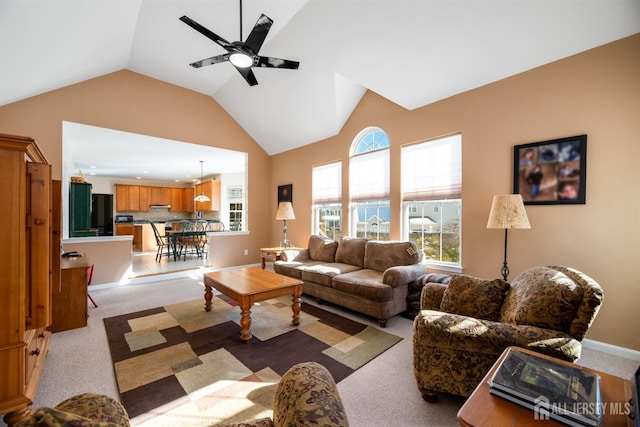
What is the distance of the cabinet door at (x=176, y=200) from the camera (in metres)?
10.4

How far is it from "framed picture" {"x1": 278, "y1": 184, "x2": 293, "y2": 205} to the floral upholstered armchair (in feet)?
15.0

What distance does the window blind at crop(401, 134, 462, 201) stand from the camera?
3508 mm

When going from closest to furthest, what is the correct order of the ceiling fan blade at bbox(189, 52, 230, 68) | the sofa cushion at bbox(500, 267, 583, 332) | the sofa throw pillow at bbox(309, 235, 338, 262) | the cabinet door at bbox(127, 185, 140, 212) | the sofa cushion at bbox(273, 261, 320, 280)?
1. the sofa cushion at bbox(500, 267, 583, 332)
2. the ceiling fan blade at bbox(189, 52, 230, 68)
3. the sofa cushion at bbox(273, 261, 320, 280)
4. the sofa throw pillow at bbox(309, 235, 338, 262)
5. the cabinet door at bbox(127, 185, 140, 212)

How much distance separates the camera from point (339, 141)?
500cm

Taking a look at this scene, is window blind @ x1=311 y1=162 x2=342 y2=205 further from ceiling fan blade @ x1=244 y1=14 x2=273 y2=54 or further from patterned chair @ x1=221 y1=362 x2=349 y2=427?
patterned chair @ x1=221 y1=362 x2=349 y2=427

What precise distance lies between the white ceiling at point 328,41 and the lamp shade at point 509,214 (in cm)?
148

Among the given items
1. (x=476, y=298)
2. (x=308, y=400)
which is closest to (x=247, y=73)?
(x=476, y=298)

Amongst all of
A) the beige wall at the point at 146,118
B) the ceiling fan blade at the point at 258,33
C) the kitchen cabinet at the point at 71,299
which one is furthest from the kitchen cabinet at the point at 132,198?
the ceiling fan blade at the point at 258,33

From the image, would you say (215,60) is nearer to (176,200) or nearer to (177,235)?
(177,235)

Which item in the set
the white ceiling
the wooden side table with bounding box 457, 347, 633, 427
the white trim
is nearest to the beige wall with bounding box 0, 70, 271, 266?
the white ceiling

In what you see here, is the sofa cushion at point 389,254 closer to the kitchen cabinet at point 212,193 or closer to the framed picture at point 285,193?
the framed picture at point 285,193

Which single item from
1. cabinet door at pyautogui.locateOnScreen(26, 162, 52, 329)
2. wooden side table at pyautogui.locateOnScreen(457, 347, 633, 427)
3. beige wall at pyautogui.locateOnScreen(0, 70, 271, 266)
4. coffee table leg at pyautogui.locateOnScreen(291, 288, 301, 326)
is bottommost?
coffee table leg at pyautogui.locateOnScreen(291, 288, 301, 326)

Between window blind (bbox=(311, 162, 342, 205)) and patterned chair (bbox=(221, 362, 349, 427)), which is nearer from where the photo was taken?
patterned chair (bbox=(221, 362, 349, 427))

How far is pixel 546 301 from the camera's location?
1.59 m
